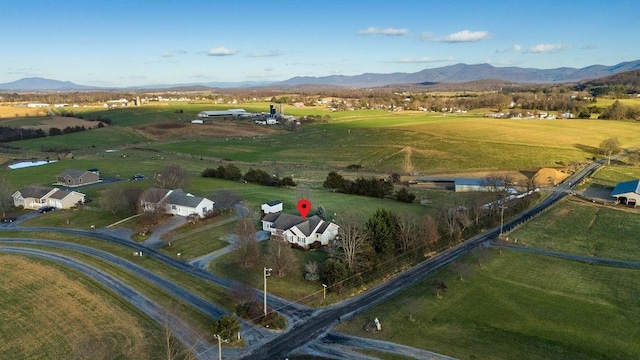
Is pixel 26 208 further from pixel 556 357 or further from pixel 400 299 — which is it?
pixel 556 357

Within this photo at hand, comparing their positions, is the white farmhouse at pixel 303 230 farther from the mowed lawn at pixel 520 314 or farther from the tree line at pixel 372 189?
the tree line at pixel 372 189

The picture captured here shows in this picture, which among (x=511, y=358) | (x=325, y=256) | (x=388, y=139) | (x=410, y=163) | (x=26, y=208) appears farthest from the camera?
(x=388, y=139)

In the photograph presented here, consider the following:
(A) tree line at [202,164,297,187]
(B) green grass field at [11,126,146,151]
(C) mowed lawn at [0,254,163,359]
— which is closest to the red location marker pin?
(A) tree line at [202,164,297,187]

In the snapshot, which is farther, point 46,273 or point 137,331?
point 46,273

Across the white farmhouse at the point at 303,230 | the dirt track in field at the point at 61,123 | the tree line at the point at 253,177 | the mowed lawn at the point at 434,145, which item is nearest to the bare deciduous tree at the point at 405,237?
the white farmhouse at the point at 303,230

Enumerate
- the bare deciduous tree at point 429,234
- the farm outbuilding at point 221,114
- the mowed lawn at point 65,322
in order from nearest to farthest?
the mowed lawn at point 65,322 < the bare deciduous tree at point 429,234 < the farm outbuilding at point 221,114

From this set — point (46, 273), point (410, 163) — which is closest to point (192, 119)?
point (410, 163)

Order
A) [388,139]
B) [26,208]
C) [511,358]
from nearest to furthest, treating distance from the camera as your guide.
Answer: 1. [511,358]
2. [26,208]
3. [388,139]

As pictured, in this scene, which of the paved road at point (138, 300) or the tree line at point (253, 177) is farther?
the tree line at point (253, 177)

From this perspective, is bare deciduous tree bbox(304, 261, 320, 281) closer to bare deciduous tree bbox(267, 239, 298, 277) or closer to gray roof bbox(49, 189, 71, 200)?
bare deciduous tree bbox(267, 239, 298, 277)
